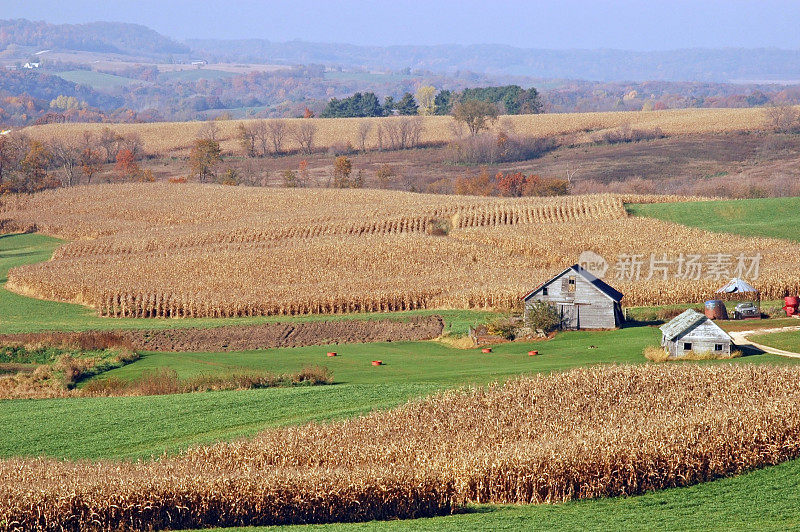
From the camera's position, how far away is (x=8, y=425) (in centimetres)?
2888

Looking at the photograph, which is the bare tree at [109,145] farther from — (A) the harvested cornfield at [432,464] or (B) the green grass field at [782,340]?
(A) the harvested cornfield at [432,464]

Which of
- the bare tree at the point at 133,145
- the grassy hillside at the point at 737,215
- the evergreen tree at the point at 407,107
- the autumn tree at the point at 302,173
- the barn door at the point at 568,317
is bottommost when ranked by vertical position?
the barn door at the point at 568,317

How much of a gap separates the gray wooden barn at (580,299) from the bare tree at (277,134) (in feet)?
304

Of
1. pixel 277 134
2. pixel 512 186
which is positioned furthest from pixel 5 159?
pixel 512 186

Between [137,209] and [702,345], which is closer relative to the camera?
[702,345]

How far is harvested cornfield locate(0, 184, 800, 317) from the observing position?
4997cm

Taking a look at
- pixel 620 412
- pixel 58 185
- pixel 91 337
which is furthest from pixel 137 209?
pixel 620 412

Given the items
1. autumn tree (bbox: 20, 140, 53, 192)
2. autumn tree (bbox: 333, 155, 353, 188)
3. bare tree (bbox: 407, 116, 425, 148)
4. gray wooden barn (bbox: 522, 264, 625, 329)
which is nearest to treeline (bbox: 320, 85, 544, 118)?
bare tree (bbox: 407, 116, 425, 148)

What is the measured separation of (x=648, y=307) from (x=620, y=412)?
20705 millimetres

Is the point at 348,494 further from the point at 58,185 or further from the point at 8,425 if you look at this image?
the point at 58,185

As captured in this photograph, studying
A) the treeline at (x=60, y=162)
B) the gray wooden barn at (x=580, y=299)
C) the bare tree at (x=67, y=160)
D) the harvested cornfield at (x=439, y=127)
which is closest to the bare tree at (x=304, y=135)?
the harvested cornfield at (x=439, y=127)

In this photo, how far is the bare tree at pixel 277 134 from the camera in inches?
5271

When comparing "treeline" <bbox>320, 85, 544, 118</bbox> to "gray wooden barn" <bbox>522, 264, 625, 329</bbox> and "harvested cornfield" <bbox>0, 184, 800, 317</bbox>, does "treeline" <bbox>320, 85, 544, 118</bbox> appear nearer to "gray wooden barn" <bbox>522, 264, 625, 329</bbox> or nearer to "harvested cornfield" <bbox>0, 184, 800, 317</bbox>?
"harvested cornfield" <bbox>0, 184, 800, 317</bbox>

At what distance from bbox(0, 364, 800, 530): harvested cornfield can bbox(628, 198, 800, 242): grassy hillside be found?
3752 centimetres
